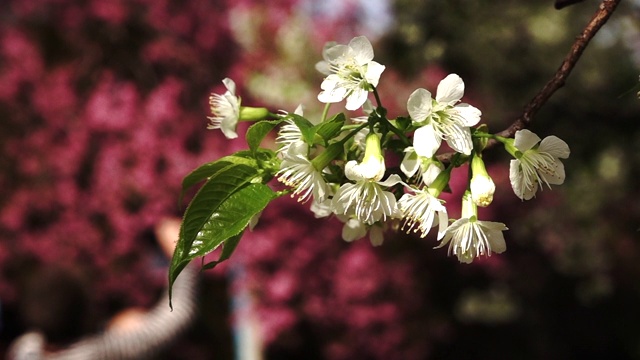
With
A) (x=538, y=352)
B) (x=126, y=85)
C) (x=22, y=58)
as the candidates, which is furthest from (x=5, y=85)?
(x=538, y=352)

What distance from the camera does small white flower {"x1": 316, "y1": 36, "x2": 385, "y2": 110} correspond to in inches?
30.7

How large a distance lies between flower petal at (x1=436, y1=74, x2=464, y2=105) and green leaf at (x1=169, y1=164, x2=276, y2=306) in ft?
0.63

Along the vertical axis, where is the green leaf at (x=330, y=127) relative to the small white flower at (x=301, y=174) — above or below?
above

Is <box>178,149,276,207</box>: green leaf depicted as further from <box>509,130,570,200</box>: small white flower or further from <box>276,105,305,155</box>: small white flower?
<box>509,130,570,200</box>: small white flower

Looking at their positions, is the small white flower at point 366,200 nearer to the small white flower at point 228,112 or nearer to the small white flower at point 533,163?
the small white flower at point 533,163

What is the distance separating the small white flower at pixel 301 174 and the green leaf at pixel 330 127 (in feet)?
0.09

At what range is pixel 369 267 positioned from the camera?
4.43m

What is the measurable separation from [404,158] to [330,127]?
77 mm

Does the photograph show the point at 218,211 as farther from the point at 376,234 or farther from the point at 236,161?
the point at 376,234

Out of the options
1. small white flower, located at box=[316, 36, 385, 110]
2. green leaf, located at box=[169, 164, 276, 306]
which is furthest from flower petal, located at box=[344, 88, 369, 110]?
green leaf, located at box=[169, 164, 276, 306]

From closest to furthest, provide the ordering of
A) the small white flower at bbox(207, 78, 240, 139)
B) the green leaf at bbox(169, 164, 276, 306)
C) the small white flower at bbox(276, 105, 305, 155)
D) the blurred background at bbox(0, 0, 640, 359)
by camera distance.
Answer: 1. the green leaf at bbox(169, 164, 276, 306)
2. the small white flower at bbox(276, 105, 305, 155)
3. the small white flower at bbox(207, 78, 240, 139)
4. the blurred background at bbox(0, 0, 640, 359)

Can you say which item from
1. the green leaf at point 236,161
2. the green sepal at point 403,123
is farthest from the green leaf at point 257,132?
the green sepal at point 403,123

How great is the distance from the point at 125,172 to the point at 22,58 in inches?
43.2

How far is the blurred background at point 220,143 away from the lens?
438 cm
